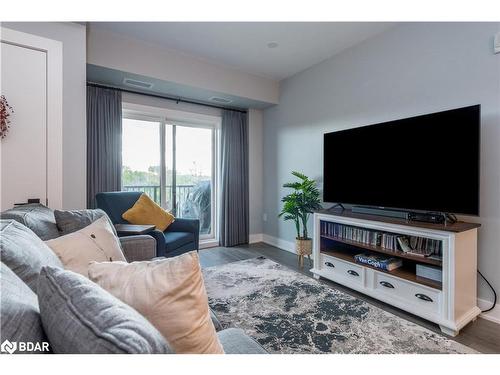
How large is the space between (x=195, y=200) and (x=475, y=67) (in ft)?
12.1

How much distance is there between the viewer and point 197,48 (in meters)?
3.14

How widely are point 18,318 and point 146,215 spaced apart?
245 centimetres

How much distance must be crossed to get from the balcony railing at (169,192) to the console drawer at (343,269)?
234 centimetres

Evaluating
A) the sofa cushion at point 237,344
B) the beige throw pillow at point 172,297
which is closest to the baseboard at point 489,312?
the sofa cushion at point 237,344

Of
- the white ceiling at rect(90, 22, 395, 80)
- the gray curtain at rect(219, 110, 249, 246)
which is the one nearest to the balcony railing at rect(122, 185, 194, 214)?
the gray curtain at rect(219, 110, 249, 246)

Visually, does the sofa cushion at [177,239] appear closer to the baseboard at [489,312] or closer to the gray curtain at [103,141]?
the gray curtain at [103,141]

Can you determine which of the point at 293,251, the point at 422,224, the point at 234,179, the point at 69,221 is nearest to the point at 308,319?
the point at 422,224

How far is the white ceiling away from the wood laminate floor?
105 inches

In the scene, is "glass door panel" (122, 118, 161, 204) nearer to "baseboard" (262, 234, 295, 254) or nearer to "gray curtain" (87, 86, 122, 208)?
"gray curtain" (87, 86, 122, 208)

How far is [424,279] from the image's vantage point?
6.73ft

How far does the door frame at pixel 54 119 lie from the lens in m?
2.24

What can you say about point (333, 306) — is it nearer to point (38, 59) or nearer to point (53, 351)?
point (53, 351)

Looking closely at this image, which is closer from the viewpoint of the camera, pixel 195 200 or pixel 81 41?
pixel 81 41
